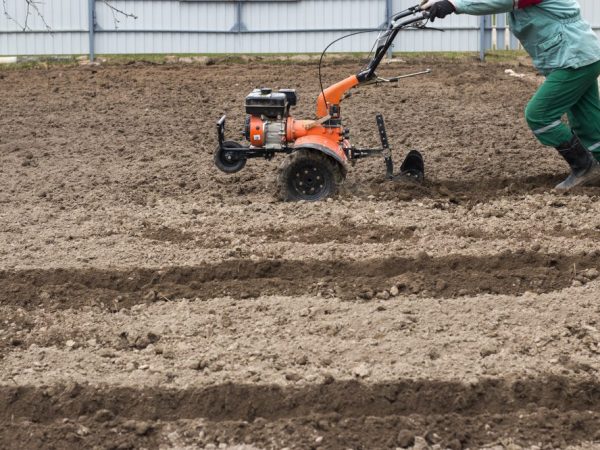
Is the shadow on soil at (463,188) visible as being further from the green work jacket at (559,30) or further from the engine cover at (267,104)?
the green work jacket at (559,30)

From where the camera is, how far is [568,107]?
27.7 feet

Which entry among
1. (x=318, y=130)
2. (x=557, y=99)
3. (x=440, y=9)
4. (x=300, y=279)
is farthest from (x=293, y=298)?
(x=557, y=99)

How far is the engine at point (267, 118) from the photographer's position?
823 centimetres

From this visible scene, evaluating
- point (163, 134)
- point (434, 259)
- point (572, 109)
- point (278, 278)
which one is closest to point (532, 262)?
point (434, 259)

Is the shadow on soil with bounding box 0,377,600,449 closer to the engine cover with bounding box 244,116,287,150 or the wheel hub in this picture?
the wheel hub

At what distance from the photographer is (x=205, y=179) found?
369 inches

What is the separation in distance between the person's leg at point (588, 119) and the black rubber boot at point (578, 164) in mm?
116

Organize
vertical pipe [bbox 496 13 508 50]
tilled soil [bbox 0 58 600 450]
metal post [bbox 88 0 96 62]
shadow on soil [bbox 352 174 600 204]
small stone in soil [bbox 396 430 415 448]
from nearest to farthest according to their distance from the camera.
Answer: small stone in soil [bbox 396 430 415 448] < tilled soil [bbox 0 58 600 450] < shadow on soil [bbox 352 174 600 204] < vertical pipe [bbox 496 13 508 50] < metal post [bbox 88 0 96 62]

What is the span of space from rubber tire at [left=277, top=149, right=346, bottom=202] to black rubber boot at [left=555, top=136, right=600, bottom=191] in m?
1.83

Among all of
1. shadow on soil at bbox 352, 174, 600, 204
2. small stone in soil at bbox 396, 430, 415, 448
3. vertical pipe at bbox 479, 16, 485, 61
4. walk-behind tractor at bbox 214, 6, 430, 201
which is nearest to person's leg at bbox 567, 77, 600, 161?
shadow on soil at bbox 352, 174, 600, 204

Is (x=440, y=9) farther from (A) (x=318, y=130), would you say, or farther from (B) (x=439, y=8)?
(A) (x=318, y=130)

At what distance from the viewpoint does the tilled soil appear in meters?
4.69

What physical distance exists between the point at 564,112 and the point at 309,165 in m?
2.11

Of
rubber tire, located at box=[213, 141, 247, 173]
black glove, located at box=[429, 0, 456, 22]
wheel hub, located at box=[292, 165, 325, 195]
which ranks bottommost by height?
wheel hub, located at box=[292, 165, 325, 195]
